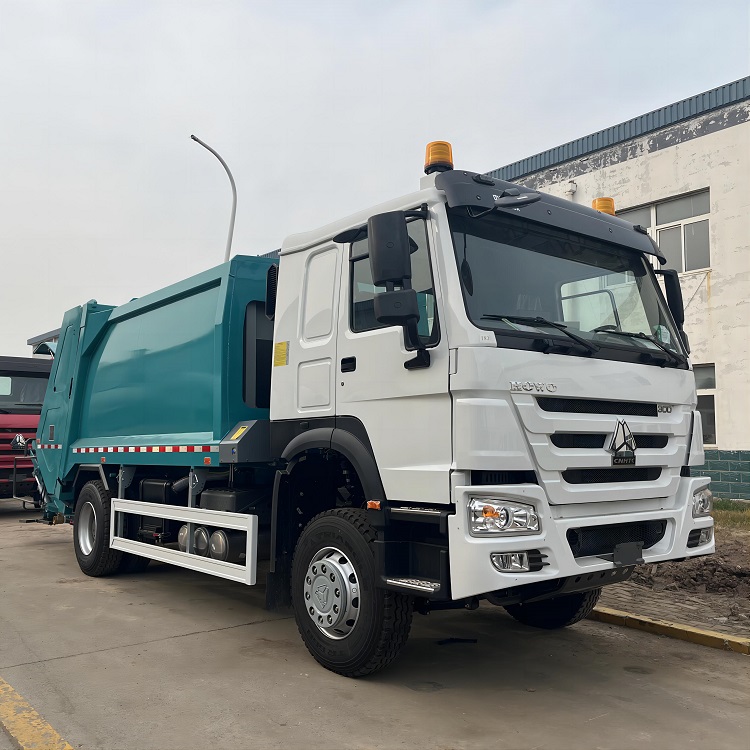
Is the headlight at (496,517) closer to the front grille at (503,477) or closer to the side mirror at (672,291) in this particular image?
the front grille at (503,477)

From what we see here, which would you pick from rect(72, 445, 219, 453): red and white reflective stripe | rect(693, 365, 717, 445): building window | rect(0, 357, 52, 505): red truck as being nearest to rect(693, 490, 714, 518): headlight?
rect(72, 445, 219, 453): red and white reflective stripe

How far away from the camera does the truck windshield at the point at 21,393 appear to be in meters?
13.8

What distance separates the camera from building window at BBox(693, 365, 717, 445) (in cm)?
1334

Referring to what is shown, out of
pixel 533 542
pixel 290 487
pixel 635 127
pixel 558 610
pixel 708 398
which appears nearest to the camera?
pixel 533 542

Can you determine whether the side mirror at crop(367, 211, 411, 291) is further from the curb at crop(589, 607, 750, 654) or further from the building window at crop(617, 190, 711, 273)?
the building window at crop(617, 190, 711, 273)

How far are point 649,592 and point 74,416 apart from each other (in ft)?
20.5

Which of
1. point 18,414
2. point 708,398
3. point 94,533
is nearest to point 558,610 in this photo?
point 94,533

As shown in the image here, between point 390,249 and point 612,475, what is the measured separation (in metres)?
1.85

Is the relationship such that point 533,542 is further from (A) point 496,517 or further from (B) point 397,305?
(B) point 397,305

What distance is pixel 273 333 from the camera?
5.89 metres

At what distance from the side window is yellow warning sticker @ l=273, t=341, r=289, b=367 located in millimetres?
747

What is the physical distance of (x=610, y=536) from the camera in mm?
4578

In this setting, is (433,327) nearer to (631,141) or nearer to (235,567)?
(235,567)

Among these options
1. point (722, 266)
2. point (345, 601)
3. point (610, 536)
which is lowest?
point (345, 601)
